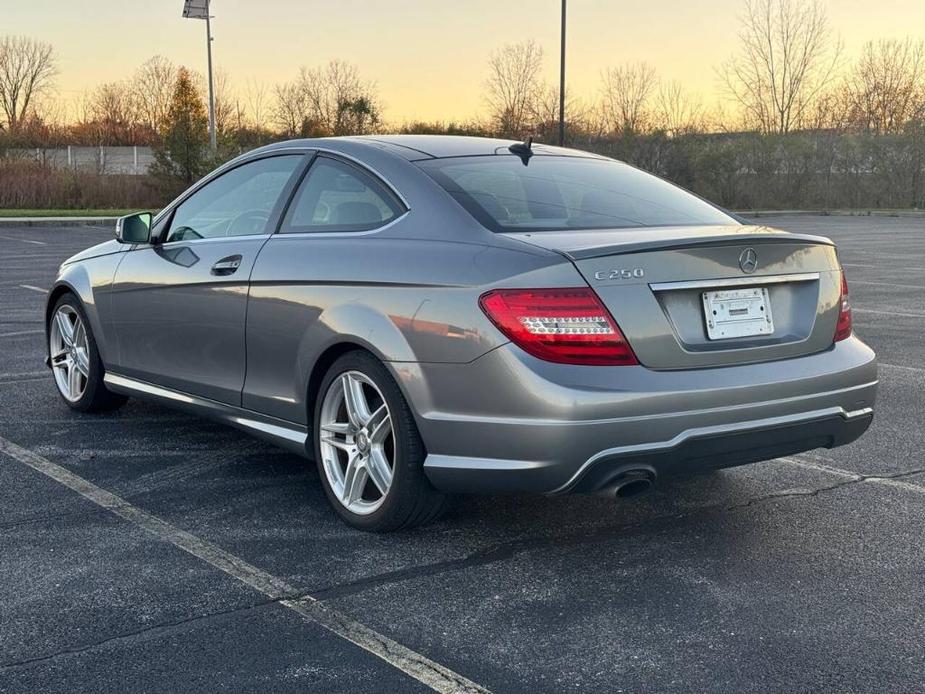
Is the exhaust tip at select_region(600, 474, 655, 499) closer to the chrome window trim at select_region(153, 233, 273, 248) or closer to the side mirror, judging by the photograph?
the chrome window trim at select_region(153, 233, 273, 248)

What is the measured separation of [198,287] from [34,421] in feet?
5.76

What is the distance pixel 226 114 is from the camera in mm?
52812

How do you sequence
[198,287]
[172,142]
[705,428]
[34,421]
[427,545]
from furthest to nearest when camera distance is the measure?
[172,142] → [34,421] → [198,287] → [427,545] → [705,428]

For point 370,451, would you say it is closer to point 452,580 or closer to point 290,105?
point 452,580

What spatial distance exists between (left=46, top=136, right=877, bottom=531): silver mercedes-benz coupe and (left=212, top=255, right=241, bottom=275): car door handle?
1 cm

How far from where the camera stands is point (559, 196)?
4613 mm

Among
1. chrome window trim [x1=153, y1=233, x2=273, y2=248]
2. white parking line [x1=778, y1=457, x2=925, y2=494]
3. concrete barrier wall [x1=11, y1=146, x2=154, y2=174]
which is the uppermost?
concrete barrier wall [x1=11, y1=146, x2=154, y2=174]

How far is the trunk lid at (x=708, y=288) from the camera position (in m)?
3.81

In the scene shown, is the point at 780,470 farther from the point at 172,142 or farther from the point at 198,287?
the point at 172,142

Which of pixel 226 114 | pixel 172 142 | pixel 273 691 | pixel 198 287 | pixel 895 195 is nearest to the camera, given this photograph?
pixel 273 691

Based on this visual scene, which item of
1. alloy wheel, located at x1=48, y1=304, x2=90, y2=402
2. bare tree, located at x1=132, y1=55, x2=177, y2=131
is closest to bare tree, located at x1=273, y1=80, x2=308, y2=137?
bare tree, located at x1=132, y1=55, x2=177, y2=131

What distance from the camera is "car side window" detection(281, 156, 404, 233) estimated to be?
14.9 ft

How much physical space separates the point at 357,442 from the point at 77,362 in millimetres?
2742

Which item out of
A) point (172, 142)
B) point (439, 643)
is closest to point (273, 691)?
point (439, 643)
